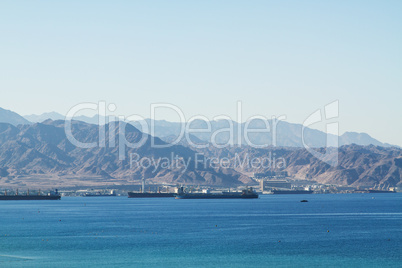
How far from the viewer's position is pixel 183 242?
110 m

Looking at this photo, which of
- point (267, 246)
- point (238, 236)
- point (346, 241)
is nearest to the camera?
point (267, 246)

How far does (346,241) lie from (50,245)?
2191 inches

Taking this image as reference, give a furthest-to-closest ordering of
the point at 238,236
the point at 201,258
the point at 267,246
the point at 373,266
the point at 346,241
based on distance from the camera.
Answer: the point at 238,236, the point at 346,241, the point at 267,246, the point at 201,258, the point at 373,266

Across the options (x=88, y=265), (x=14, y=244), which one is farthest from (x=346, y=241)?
(x=14, y=244)

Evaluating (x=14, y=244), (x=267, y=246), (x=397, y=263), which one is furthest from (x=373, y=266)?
(x=14, y=244)

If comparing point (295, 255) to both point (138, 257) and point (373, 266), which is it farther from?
point (138, 257)

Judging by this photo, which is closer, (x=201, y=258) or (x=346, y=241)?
(x=201, y=258)

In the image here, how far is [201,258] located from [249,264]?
29.7 feet

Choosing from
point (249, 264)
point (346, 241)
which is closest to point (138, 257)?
point (249, 264)

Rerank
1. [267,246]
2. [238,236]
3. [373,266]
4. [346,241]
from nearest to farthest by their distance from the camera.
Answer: [373,266] → [267,246] → [346,241] → [238,236]

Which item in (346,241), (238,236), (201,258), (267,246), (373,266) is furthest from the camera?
(238,236)

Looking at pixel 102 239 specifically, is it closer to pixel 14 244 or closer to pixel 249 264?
pixel 14 244

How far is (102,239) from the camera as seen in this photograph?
116 metres

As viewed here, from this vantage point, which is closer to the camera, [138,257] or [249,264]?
[249,264]
